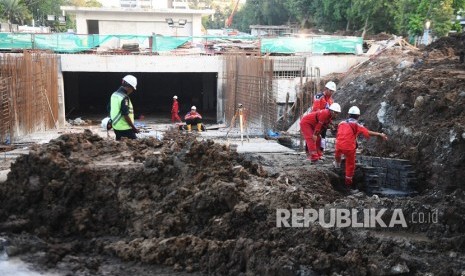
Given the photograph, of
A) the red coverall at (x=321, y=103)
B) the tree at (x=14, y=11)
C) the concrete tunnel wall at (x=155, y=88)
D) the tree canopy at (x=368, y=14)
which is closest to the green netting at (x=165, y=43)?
the concrete tunnel wall at (x=155, y=88)

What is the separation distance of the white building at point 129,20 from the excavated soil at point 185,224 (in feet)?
83.7

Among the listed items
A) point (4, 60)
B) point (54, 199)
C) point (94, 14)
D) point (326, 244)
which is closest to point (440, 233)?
point (326, 244)

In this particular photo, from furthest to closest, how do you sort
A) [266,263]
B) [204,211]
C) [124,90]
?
[124,90]
[204,211]
[266,263]

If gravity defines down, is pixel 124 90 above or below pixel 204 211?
above

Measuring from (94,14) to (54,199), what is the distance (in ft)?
89.7

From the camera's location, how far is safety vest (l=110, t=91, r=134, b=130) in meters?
7.50

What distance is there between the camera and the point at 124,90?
7.55 metres

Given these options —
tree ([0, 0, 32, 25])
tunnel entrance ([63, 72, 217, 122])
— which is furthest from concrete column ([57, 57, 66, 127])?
tree ([0, 0, 32, 25])

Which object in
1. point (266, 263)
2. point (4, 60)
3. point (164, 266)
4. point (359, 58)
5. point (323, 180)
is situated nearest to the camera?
point (266, 263)

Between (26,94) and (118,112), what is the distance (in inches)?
292

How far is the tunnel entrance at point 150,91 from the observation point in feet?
88.5

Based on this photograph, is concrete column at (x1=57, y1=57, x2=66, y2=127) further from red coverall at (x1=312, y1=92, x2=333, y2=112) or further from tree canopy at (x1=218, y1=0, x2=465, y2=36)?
tree canopy at (x1=218, y1=0, x2=465, y2=36)

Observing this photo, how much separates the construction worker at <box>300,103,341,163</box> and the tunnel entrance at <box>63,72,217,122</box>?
57.7ft

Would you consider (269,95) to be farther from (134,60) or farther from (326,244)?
(326,244)
